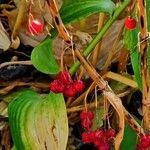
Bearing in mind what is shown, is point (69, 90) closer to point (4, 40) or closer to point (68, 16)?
point (68, 16)

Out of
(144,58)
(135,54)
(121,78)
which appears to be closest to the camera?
(144,58)

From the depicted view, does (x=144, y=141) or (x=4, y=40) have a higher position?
(x=4, y=40)

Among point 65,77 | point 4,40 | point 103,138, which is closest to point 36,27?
point 65,77

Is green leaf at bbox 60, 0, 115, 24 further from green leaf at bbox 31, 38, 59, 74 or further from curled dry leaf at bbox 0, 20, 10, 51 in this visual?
curled dry leaf at bbox 0, 20, 10, 51

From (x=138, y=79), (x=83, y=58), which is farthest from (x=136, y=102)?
(x=83, y=58)

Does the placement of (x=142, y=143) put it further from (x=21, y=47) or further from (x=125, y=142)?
(x=21, y=47)

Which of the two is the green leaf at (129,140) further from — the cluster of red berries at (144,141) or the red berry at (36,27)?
the red berry at (36,27)

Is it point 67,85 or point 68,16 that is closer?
point 67,85
